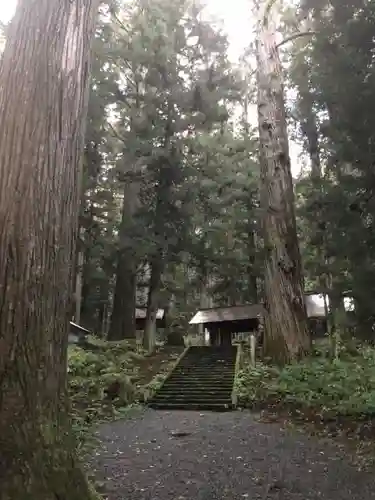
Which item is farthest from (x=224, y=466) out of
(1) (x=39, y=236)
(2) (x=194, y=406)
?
(2) (x=194, y=406)

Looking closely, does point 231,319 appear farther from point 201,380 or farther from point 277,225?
point 277,225

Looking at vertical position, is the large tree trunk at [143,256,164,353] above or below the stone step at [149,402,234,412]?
above

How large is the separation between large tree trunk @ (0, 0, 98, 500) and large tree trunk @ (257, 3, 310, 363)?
9223 millimetres

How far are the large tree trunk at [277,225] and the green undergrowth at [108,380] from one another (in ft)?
11.5

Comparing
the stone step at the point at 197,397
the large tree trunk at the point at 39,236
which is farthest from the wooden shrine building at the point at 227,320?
the large tree trunk at the point at 39,236

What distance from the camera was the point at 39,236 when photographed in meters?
2.73

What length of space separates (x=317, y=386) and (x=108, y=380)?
486 centimetres

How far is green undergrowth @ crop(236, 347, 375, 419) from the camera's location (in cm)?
779

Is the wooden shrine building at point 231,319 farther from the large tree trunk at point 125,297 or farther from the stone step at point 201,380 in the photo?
the stone step at point 201,380

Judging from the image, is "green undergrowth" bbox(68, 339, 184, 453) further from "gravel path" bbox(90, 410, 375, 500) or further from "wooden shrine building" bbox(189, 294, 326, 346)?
"wooden shrine building" bbox(189, 294, 326, 346)

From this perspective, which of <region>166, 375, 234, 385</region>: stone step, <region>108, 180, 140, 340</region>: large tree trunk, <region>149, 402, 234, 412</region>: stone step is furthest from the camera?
<region>108, 180, 140, 340</region>: large tree trunk

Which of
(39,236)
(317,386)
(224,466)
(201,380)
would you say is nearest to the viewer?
(39,236)

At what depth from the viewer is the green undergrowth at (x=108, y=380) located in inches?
353

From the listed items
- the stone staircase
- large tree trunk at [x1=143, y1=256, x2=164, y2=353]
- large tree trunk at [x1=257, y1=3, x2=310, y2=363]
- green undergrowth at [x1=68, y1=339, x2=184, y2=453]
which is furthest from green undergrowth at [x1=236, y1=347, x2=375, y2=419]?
large tree trunk at [x1=143, y1=256, x2=164, y2=353]
